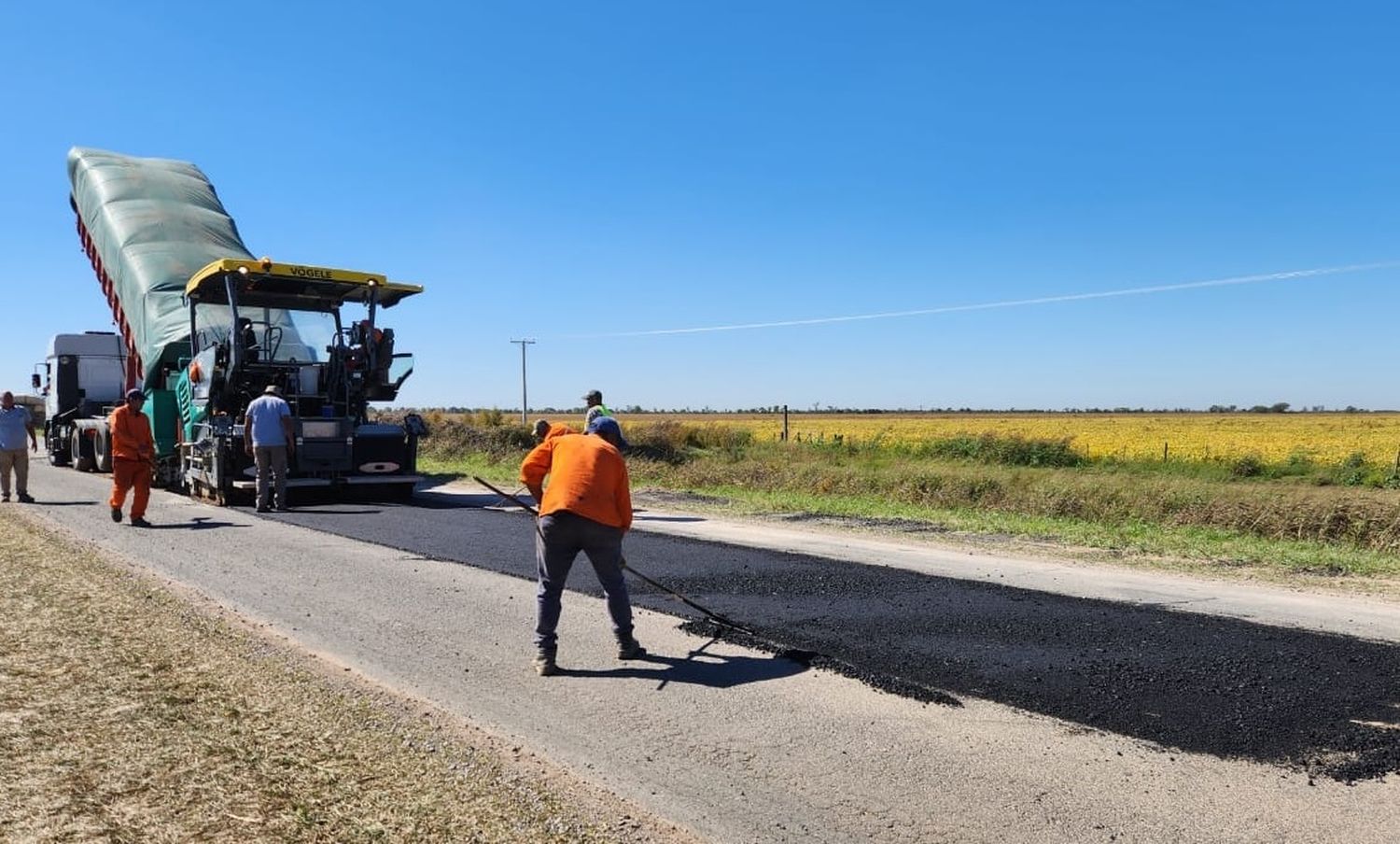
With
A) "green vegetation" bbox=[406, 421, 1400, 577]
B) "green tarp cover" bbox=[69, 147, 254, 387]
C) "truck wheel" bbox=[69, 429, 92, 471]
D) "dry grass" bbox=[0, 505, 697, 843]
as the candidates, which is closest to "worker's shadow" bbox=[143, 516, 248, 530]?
"green tarp cover" bbox=[69, 147, 254, 387]

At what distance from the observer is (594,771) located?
4.36 meters

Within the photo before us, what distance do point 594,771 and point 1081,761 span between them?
2.05m

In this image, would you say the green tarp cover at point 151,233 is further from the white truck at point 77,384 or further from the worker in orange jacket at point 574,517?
the worker in orange jacket at point 574,517

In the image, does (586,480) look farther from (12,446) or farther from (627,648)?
(12,446)

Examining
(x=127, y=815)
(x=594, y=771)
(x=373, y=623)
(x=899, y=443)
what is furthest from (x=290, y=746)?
(x=899, y=443)

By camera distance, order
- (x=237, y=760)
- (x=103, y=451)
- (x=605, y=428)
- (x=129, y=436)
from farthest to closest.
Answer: (x=103, y=451)
(x=129, y=436)
(x=605, y=428)
(x=237, y=760)

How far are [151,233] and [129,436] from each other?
233 inches

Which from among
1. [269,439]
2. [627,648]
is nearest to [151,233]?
[269,439]

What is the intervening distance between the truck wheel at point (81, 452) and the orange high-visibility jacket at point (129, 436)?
1026 cm

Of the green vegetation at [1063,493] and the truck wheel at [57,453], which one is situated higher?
the truck wheel at [57,453]

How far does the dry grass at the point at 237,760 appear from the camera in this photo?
368 centimetres

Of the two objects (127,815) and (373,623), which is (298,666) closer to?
(373,623)

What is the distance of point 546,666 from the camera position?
230 inches

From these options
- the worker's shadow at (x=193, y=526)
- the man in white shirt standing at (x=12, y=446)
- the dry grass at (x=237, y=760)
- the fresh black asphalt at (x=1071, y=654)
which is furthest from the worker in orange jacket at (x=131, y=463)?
the dry grass at (x=237, y=760)
